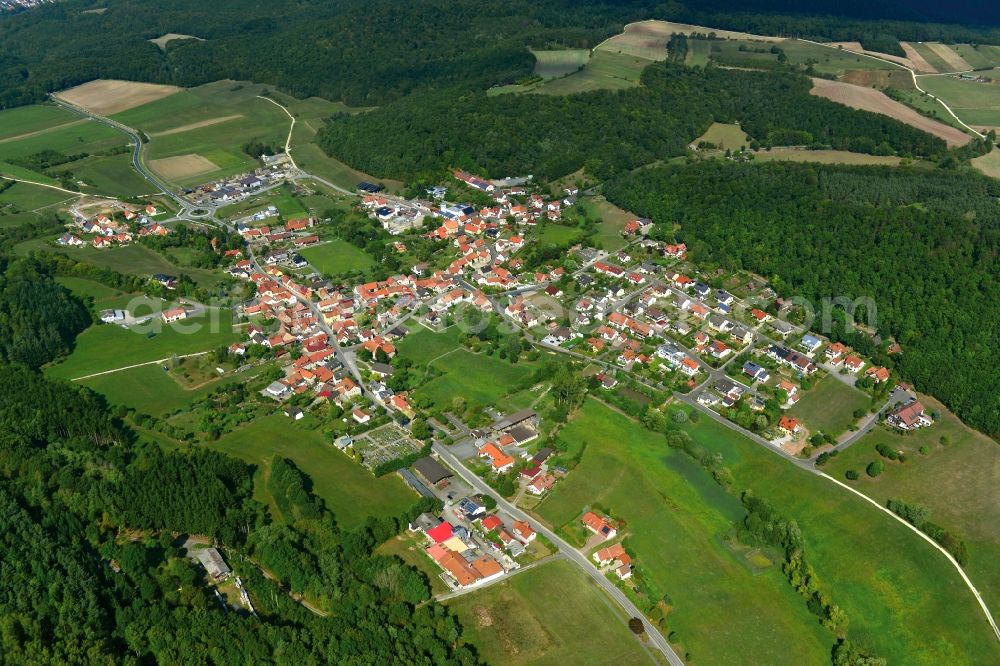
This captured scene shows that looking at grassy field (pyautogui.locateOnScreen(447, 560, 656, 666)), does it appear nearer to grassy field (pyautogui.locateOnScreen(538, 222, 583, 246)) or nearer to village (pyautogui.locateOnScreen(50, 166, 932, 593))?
village (pyautogui.locateOnScreen(50, 166, 932, 593))

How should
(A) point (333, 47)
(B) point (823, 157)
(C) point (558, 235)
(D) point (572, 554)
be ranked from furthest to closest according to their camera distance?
(A) point (333, 47), (B) point (823, 157), (C) point (558, 235), (D) point (572, 554)

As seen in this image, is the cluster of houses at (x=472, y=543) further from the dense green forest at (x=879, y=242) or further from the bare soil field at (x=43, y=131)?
the bare soil field at (x=43, y=131)

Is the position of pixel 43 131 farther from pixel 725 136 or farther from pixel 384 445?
pixel 384 445

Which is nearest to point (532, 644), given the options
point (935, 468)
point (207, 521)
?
point (207, 521)

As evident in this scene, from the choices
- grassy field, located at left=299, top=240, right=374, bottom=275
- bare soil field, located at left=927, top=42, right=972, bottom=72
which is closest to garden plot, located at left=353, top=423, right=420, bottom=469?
grassy field, located at left=299, top=240, right=374, bottom=275

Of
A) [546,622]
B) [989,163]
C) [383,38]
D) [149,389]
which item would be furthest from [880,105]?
[149,389]

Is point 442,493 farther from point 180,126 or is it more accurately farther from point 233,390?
point 180,126
